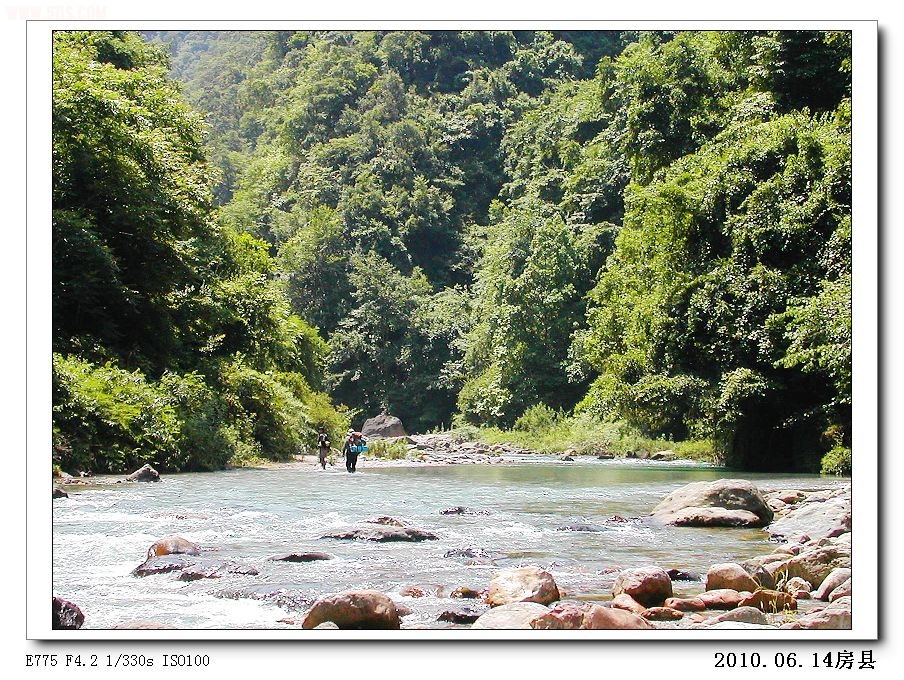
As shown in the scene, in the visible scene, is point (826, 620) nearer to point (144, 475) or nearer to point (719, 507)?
point (719, 507)

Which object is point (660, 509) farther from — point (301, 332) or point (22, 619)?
point (301, 332)

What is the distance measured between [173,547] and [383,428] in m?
35.9

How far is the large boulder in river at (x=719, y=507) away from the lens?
12.4 meters

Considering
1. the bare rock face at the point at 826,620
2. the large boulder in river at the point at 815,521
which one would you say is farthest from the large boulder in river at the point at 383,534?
the bare rock face at the point at 826,620

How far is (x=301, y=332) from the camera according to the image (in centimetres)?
3359

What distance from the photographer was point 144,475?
1612cm

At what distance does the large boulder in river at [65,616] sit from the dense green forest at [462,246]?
552 centimetres

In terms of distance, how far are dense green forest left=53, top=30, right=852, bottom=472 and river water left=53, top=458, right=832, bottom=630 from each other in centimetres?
239

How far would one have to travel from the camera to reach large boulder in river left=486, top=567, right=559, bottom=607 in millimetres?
7898

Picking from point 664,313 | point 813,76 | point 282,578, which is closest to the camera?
point 282,578

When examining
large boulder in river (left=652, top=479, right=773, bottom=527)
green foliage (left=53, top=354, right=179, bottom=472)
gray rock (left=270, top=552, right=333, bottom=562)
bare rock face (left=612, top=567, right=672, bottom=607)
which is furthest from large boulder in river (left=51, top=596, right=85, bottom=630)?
large boulder in river (left=652, top=479, right=773, bottom=527)

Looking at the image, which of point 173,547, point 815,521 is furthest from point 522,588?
point 815,521

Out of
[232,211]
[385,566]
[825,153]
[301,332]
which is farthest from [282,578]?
[232,211]
